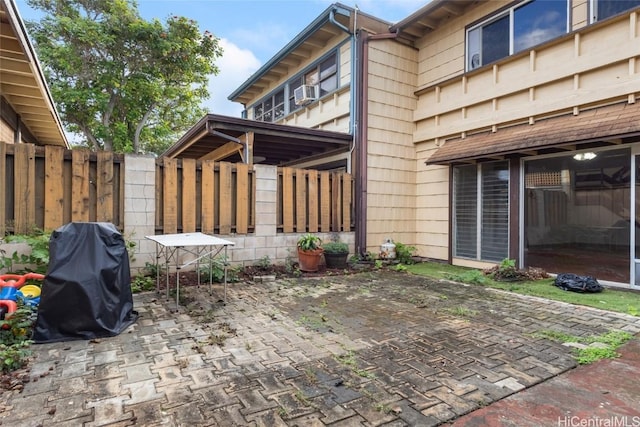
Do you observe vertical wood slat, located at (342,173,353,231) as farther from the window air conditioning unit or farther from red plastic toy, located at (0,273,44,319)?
red plastic toy, located at (0,273,44,319)

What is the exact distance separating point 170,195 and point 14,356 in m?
3.52

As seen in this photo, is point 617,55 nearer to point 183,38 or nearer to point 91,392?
point 91,392

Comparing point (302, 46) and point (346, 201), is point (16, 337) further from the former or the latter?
point (302, 46)

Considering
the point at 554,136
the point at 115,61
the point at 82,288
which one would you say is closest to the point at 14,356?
the point at 82,288

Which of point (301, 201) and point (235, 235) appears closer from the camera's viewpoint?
point (235, 235)

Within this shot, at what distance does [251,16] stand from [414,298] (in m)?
13.3

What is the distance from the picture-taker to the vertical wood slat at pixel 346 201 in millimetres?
7797

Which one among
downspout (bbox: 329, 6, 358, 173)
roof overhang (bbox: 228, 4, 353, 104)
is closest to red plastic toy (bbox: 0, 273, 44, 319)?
downspout (bbox: 329, 6, 358, 173)

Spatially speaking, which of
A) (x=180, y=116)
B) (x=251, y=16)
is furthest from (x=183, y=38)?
(x=180, y=116)

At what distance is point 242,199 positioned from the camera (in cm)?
657

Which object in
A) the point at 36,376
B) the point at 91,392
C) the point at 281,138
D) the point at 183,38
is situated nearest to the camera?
the point at 91,392

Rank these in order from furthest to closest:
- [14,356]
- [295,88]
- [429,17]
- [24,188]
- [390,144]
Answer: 1. [295,88]
2. [390,144]
3. [429,17]
4. [24,188]
5. [14,356]

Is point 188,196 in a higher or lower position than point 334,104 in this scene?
lower

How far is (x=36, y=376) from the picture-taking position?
8.21 ft
